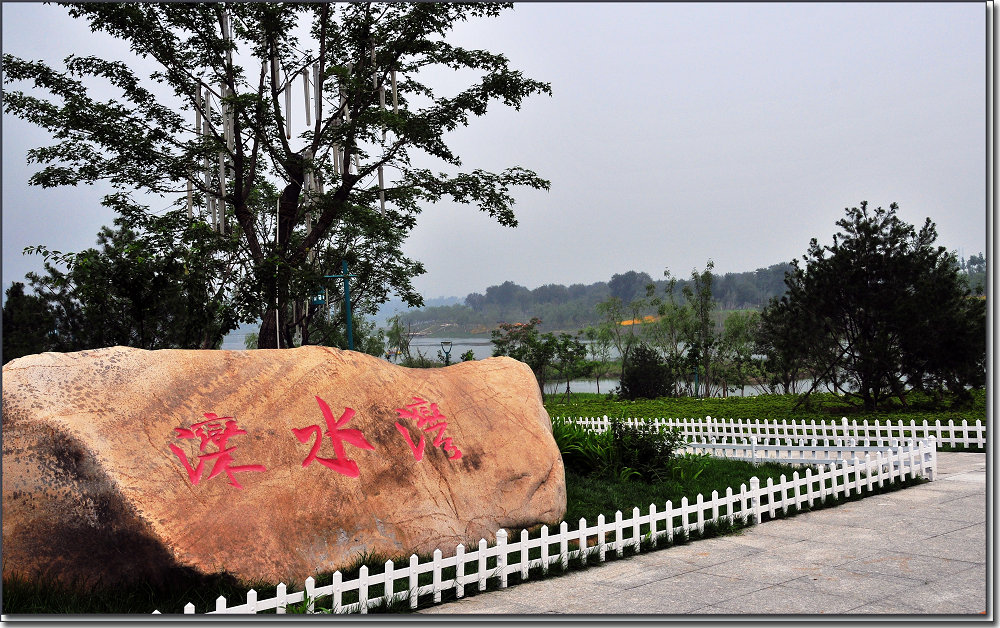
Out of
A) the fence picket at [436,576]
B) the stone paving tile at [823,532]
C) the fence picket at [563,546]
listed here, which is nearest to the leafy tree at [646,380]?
the stone paving tile at [823,532]

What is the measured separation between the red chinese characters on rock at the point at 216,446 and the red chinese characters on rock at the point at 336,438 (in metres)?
0.43

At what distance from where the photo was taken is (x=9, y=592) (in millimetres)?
5141

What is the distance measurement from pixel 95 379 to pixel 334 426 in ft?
6.13

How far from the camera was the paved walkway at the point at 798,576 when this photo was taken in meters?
5.26

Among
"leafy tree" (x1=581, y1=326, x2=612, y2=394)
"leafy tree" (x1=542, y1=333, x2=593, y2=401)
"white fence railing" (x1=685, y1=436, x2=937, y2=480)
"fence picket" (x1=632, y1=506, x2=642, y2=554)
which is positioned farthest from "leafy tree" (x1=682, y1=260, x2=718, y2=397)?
"fence picket" (x1=632, y1=506, x2=642, y2=554)

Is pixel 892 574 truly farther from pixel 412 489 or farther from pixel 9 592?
pixel 9 592

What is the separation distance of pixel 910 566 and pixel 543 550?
302cm

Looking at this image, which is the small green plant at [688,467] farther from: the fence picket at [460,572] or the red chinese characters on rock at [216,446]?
the red chinese characters on rock at [216,446]

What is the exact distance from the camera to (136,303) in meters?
11.6

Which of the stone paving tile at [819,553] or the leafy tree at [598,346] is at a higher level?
the leafy tree at [598,346]

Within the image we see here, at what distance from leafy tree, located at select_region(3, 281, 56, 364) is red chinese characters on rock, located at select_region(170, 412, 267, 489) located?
8.66 m

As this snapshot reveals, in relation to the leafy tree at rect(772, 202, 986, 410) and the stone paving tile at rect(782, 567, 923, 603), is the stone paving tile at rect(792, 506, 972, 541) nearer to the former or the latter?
the stone paving tile at rect(782, 567, 923, 603)

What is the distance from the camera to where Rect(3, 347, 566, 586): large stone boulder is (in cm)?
524

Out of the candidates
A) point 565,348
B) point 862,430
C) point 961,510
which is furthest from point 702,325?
point 961,510
